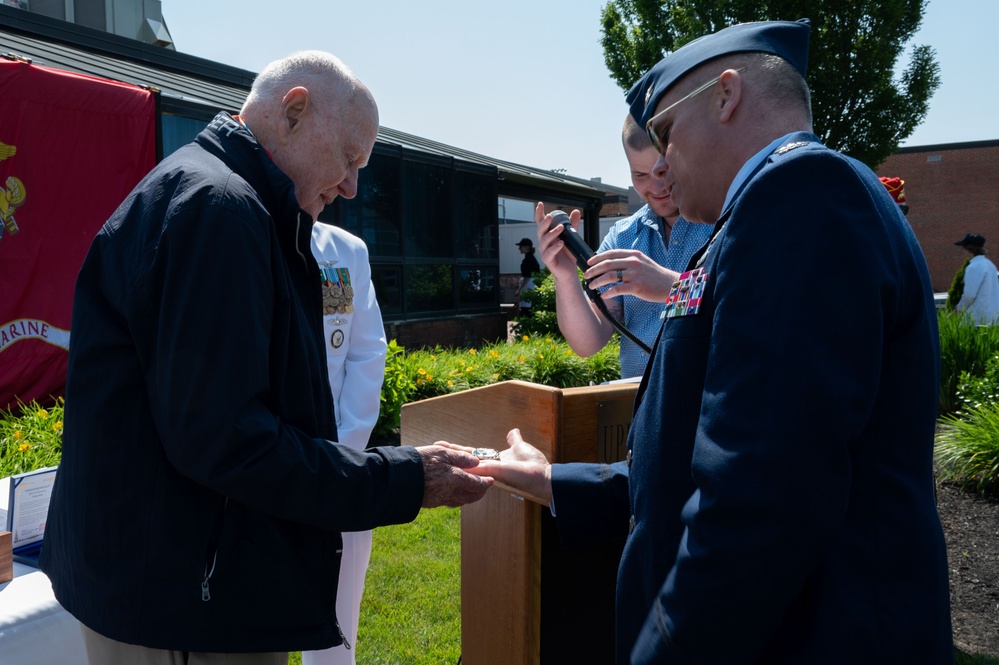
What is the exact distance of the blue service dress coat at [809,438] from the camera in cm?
110

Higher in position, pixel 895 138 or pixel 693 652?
pixel 895 138

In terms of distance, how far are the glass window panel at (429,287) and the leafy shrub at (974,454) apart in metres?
7.67

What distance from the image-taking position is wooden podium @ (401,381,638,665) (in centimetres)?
207

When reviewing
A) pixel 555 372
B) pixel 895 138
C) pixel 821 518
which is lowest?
pixel 555 372

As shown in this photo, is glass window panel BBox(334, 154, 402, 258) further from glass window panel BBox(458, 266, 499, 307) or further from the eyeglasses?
the eyeglasses

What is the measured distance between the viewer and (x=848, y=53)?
12.8m

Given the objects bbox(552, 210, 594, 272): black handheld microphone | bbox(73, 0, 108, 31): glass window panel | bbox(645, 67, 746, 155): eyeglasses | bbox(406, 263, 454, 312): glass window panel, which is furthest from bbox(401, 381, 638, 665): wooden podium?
bbox(73, 0, 108, 31): glass window panel

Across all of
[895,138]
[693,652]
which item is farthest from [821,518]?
[895,138]

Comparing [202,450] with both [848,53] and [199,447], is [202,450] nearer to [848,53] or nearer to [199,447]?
[199,447]

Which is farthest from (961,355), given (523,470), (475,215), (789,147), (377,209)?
(789,147)

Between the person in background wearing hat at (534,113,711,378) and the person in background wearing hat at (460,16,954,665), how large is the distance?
1.14 meters

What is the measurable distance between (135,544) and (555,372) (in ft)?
23.5

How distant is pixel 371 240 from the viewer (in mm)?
11312

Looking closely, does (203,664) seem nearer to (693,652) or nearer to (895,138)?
(693,652)
